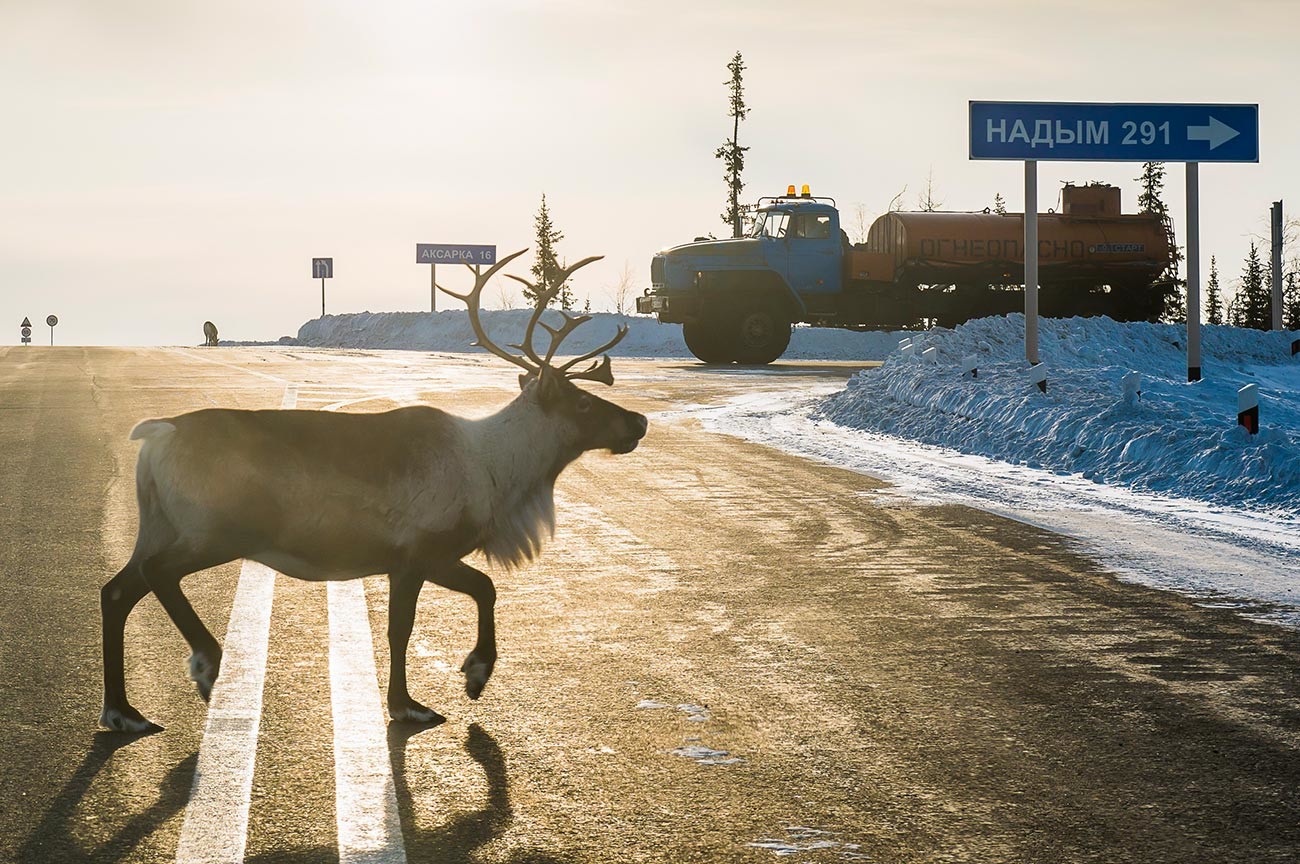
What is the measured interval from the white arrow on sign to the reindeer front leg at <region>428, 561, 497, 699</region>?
1505 centimetres

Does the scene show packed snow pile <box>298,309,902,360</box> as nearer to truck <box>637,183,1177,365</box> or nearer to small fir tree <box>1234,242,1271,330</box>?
truck <box>637,183,1177,365</box>

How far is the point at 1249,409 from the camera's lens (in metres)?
13.0

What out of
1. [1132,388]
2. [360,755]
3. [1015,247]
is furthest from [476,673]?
[1015,247]

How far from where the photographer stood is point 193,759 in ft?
16.4

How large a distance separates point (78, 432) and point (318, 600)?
404 inches

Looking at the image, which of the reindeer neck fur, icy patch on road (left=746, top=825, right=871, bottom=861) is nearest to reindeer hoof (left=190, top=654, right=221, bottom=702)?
the reindeer neck fur

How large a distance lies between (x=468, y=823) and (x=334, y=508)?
168 cm

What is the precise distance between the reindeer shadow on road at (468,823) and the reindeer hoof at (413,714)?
218 mm

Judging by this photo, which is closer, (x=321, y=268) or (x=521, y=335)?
(x=521, y=335)

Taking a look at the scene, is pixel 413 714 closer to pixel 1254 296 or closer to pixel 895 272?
pixel 895 272

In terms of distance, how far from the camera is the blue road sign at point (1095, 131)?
704 inches

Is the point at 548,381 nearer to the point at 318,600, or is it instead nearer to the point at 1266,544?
the point at 318,600

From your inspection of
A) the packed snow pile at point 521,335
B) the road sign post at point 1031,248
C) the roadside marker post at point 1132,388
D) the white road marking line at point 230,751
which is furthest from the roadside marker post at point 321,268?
the white road marking line at point 230,751

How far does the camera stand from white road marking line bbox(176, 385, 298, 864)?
13.8ft
